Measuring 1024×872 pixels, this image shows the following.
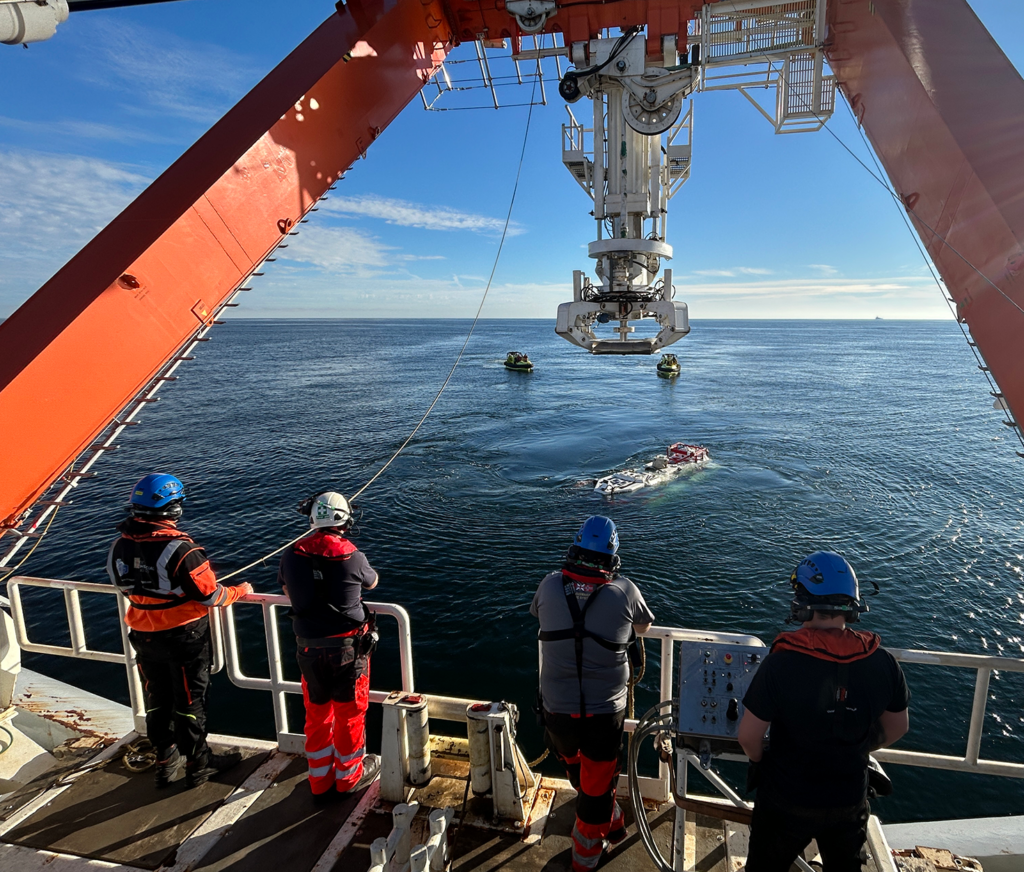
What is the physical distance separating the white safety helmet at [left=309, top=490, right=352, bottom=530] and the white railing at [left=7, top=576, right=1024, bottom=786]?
0.63 m

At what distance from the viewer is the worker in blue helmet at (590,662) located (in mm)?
3092

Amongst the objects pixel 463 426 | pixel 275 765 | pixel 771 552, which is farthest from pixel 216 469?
pixel 275 765

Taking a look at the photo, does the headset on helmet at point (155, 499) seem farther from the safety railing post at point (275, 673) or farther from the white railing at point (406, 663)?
the safety railing post at point (275, 673)

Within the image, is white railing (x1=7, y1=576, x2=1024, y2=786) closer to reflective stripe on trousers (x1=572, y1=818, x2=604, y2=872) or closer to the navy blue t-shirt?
reflective stripe on trousers (x1=572, y1=818, x2=604, y2=872)

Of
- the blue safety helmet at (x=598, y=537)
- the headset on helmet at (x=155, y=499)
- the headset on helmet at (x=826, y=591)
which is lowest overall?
the headset on helmet at (x=826, y=591)

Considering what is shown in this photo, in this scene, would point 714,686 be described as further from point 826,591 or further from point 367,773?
point 367,773

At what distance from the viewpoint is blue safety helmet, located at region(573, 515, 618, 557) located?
3125mm

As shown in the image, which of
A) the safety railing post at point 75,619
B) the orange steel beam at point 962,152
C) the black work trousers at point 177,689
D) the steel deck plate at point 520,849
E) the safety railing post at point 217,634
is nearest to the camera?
the orange steel beam at point 962,152

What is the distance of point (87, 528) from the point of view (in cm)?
1969

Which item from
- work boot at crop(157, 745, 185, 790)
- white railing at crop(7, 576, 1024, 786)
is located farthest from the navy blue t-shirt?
work boot at crop(157, 745, 185, 790)

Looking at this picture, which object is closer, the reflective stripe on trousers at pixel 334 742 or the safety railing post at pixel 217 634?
the reflective stripe on trousers at pixel 334 742

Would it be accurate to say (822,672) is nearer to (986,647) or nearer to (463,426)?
(986,647)

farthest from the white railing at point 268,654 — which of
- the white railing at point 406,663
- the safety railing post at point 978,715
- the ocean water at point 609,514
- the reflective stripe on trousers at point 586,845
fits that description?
the ocean water at point 609,514

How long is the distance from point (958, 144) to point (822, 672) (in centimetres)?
282
